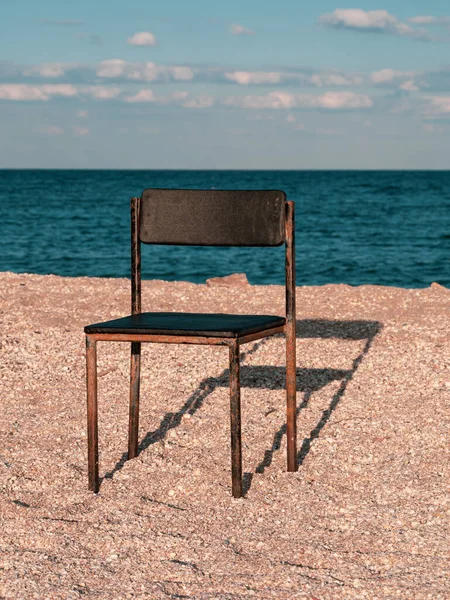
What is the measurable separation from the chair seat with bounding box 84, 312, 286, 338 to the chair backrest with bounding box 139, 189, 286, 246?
351 millimetres

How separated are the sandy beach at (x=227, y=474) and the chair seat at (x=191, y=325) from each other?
0.72 m

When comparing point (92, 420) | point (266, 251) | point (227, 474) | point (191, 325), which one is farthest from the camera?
point (266, 251)

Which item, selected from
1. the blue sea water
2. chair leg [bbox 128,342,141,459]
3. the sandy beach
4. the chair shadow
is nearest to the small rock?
the chair shadow

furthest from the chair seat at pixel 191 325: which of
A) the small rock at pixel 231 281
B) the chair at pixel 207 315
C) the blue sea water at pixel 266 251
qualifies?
the blue sea water at pixel 266 251

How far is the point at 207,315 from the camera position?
14.0ft

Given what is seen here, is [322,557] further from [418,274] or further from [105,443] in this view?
[418,274]

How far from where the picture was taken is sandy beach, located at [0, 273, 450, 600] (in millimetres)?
3162

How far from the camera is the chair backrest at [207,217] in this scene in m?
4.13

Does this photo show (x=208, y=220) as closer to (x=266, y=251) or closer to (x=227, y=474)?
(x=227, y=474)

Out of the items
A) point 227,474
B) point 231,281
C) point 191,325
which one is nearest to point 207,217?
point 191,325

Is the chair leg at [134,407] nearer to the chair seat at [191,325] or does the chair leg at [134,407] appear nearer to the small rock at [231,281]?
the chair seat at [191,325]

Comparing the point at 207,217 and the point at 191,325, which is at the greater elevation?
the point at 207,217

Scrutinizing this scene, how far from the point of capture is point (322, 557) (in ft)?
10.8

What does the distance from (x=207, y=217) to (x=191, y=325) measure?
69 cm
